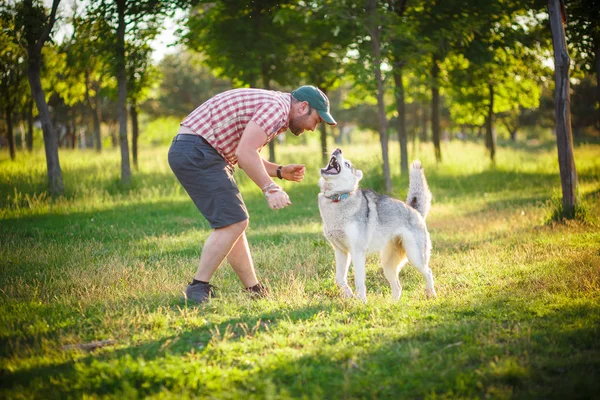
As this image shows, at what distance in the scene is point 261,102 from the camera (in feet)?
→ 16.0

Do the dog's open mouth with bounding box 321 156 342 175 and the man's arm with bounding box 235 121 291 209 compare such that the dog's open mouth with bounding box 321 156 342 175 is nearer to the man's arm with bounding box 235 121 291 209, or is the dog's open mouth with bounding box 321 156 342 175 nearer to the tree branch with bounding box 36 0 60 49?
the man's arm with bounding box 235 121 291 209

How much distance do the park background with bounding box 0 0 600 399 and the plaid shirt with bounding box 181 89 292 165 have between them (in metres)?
1.72

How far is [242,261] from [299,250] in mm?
2447

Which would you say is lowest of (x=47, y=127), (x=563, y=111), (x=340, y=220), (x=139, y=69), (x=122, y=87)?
(x=340, y=220)

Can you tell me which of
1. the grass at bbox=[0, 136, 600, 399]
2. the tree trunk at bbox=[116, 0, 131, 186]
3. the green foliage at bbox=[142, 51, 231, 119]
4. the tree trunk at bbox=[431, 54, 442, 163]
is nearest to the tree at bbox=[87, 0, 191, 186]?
the tree trunk at bbox=[116, 0, 131, 186]

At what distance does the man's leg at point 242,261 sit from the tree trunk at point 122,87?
9.42 m

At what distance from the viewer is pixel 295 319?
15.6 ft

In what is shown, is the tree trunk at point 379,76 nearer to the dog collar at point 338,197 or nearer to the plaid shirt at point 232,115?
the dog collar at point 338,197

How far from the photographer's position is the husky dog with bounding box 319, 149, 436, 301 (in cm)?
533

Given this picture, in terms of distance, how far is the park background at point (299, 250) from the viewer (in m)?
3.58

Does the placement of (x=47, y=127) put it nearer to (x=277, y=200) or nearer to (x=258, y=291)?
(x=258, y=291)

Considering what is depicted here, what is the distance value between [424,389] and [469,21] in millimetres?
12945

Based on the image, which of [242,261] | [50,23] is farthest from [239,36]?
[242,261]

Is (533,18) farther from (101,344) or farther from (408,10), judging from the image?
(101,344)
